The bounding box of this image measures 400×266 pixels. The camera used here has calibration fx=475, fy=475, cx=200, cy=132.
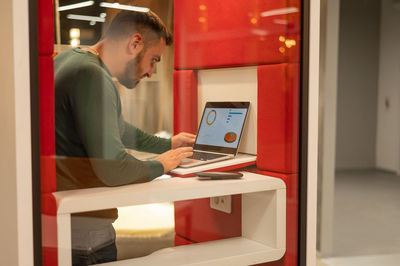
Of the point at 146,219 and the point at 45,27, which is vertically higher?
the point at 45,27

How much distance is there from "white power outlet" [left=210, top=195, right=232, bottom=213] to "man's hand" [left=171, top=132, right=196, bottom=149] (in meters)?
0.23

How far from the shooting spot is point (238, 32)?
5.62 feet

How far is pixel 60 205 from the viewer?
1313 millimetres

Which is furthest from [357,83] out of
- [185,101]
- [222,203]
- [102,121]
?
[102,121]

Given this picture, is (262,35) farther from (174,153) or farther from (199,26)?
(174,153)

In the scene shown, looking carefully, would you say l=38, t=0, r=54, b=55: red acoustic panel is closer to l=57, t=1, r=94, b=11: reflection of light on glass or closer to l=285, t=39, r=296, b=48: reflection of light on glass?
l=57, t=1, r=94, b=11: reflection of light on glass

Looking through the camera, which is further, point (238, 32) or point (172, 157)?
point (238, 32)

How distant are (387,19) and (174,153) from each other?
641cm

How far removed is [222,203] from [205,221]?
3.7 inches

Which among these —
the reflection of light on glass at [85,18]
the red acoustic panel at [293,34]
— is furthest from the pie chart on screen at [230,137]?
the reflection of light on glass at [85,18]

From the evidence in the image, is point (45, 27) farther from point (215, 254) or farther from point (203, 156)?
point (215, 254)

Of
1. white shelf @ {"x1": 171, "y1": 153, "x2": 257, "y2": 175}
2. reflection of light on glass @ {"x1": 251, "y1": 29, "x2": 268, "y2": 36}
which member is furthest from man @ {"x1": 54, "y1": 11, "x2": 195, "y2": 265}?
reflection of light on glass @ {"x1": 251, "y1": 29, "x2": 268, "y2": 36}

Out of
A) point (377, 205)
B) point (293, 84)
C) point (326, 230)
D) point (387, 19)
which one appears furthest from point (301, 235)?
point (387, 19)

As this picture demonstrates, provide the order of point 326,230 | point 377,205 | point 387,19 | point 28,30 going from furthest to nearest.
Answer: point 387,19
point 377,205
point 326,230
point 28,30
